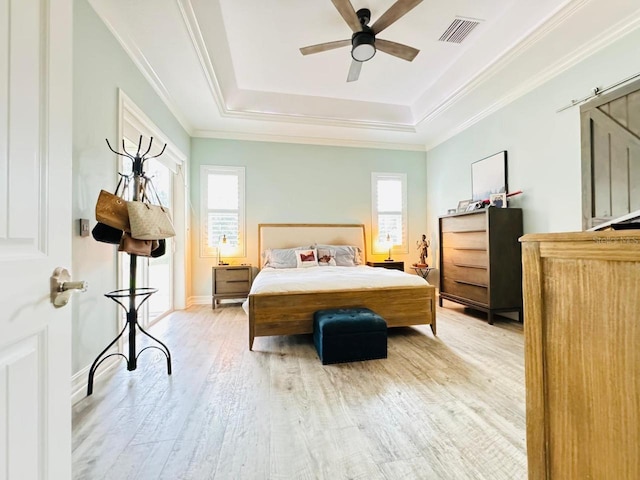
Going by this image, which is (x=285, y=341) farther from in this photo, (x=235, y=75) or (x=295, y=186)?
(x=235, y=75)

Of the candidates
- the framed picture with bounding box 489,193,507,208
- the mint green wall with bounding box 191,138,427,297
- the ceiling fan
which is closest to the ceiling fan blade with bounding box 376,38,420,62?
the ceiling fan

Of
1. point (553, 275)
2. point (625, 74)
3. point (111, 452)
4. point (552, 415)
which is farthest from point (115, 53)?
point (625, 74)

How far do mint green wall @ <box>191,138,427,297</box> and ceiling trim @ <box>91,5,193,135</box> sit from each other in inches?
39.7

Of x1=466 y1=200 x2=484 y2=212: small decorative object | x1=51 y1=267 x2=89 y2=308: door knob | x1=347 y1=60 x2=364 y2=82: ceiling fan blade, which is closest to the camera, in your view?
x1=51 y1=267 x2=89 y2=308: door knob

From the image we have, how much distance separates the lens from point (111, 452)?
140cm

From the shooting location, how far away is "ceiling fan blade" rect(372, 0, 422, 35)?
218cm

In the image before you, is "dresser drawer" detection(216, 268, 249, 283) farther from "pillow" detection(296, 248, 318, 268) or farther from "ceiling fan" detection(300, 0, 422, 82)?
"ceiling fan" detection(300, 0, 422, 82)

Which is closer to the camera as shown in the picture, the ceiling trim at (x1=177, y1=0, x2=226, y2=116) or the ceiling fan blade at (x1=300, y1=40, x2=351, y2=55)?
the ceiling trim at (x1=177, y1=0, x2=226, y2=116)

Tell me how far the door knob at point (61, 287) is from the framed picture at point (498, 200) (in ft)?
13.3

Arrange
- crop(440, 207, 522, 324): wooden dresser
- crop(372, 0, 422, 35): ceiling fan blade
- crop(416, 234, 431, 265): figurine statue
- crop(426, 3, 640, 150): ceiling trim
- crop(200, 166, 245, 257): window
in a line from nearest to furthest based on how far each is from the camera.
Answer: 1. crop(372, 0, 422, 35): ceiling fan blade
2. crop(426, 3, 640, 150): ceiling trim
3. crop(440, 207, 522, 324): wooden dresser
4. crop(200, 166, 245, 257): window
5. crop(416, 234, 431, 265): figurine statue

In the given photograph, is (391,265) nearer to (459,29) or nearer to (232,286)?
(232,286)

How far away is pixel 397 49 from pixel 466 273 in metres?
2.87

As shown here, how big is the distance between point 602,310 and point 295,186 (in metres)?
4.71

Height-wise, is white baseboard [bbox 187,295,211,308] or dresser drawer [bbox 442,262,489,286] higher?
dresser drawer [bbox 442,262,489,286]
